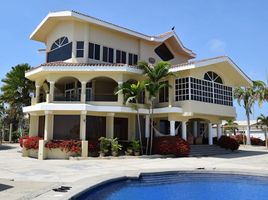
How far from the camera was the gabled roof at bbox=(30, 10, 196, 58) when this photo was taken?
26938 mm

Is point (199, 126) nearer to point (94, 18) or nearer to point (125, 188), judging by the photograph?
point (94, 18)

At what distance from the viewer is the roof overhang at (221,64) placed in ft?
85.4

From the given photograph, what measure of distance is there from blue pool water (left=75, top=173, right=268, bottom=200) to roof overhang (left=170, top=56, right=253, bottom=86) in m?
11.1

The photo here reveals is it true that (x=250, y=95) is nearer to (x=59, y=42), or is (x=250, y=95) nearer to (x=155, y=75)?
(x=155, y=75)

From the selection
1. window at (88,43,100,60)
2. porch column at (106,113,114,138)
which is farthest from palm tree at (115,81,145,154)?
window at (88,43,100,60)

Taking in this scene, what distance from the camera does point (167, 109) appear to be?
2684 centimetres

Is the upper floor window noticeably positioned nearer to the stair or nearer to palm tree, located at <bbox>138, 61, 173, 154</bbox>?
palm tree, located at <bbox>138, 61, 173, 154</bbox>

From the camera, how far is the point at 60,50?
97.3 ft

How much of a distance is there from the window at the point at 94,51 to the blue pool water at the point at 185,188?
48.6 ft

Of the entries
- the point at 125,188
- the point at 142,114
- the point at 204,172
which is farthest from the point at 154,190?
the point at 142,114

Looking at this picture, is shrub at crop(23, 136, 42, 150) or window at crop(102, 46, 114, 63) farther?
window at crop(102, 46, 114, 63)

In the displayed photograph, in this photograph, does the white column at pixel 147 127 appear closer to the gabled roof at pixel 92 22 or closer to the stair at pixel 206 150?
the stair at pixel 206 150

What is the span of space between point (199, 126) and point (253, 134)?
29849 millimetres

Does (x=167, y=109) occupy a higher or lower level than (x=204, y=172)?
higher
